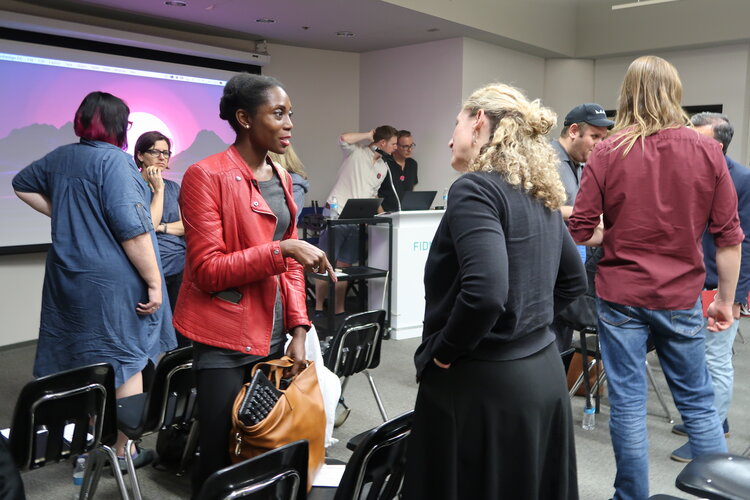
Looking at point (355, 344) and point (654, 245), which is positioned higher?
point (654, 245)

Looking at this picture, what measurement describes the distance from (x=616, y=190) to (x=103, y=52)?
15.7ft

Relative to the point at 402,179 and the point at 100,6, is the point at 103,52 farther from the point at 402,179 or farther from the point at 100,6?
the point at 402,179

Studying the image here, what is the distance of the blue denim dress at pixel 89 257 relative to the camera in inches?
94.9

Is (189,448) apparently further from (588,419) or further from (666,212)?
(666,212)

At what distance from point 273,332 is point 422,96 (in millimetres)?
6062

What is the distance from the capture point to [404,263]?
5.22m

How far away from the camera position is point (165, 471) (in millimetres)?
2846

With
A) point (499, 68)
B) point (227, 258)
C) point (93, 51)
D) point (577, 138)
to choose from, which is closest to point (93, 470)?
point (227, 258)

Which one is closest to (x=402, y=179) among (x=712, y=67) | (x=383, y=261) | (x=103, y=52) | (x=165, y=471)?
(x=383, y=261)

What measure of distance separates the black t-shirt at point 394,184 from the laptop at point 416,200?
0.84 meters

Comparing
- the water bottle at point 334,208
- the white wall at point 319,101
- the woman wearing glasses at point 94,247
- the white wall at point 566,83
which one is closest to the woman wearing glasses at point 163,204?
the woman wearing glasses at point 94,247

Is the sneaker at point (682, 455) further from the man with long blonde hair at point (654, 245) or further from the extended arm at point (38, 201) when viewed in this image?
the extended arm at point (38, 201)

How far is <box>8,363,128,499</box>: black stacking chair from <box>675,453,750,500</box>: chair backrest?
1599mm

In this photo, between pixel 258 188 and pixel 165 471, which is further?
pixel 165 471
